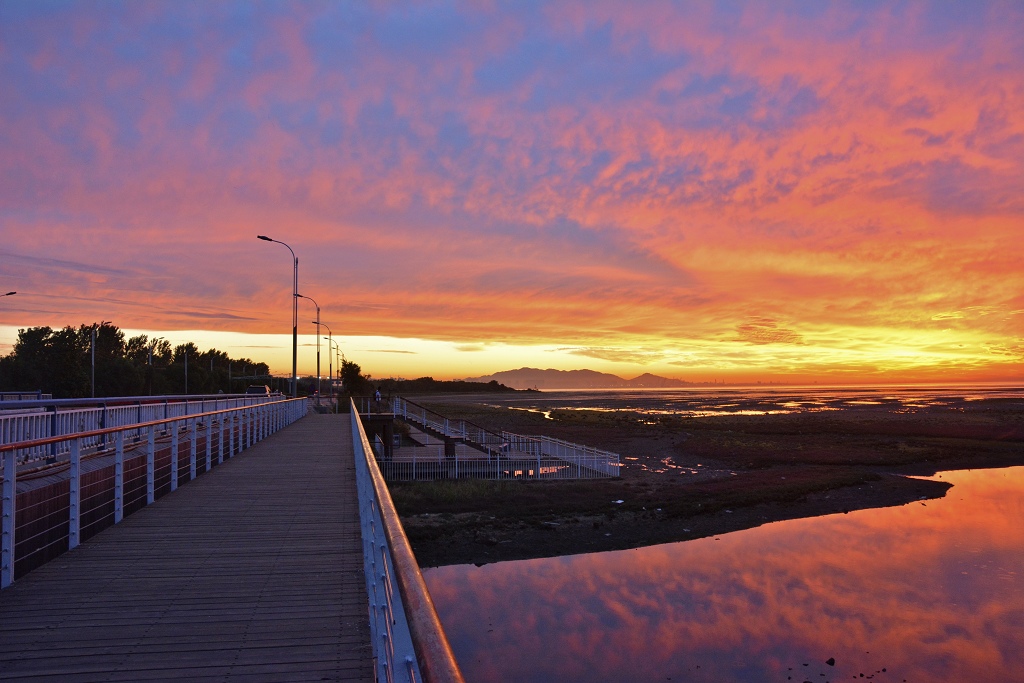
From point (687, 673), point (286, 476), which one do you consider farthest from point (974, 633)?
point (286, 476)

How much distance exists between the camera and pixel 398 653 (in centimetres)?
228

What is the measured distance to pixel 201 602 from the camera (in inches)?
235

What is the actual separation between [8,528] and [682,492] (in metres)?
22.2

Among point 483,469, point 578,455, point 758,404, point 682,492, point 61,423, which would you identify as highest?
point 61,423

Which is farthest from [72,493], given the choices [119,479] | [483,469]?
[483,469]

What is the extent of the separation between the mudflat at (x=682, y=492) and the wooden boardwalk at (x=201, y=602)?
8281 millimetres

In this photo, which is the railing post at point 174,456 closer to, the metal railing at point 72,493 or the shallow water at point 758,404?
the metal railing at point 72,493

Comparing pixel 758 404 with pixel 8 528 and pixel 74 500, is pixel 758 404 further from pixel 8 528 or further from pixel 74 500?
pixel 8 528

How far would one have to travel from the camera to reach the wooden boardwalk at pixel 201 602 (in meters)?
4.63

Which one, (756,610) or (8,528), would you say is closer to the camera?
(8,528)

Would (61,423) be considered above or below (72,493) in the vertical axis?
above

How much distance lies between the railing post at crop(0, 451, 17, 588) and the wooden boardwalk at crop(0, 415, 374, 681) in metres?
0.19

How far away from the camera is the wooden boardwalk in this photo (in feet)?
15.2

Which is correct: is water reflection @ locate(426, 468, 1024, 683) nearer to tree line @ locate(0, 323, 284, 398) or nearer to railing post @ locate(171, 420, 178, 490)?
railing post @ locate(171, 420, 178, 490)
